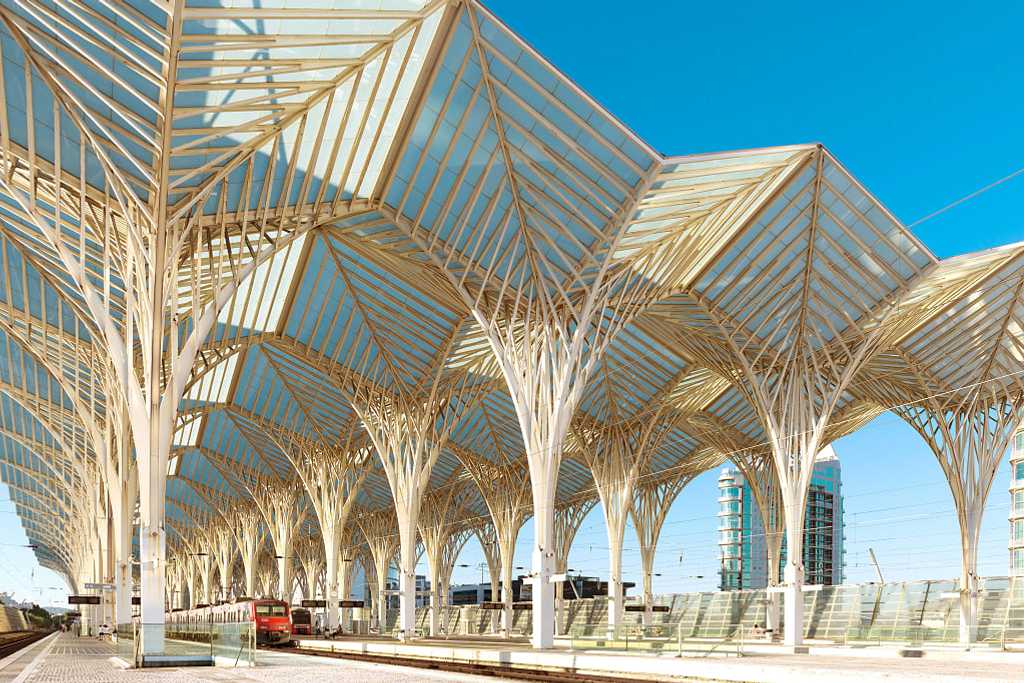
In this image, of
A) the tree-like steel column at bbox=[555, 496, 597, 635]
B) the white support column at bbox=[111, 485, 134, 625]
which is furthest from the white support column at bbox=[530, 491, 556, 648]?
the tree-like steel column at bbox=[555, 496, 597, 635]

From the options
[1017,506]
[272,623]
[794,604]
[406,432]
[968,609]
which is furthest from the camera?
[1017,506]

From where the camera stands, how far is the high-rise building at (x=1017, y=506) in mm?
112438

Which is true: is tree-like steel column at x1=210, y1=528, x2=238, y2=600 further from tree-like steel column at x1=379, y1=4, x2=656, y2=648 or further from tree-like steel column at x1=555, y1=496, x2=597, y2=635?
tree-like steel column at x1=379, y1=4, x2=656, y2=648

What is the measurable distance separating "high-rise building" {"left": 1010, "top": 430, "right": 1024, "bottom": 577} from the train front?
87314mm

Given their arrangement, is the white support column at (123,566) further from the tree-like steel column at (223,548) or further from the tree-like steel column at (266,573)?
the tree-like steel column at (266,573)

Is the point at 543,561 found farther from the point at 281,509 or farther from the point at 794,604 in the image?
the point at 281,509

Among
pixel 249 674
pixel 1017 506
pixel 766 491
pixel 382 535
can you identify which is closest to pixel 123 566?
pixel 249 674

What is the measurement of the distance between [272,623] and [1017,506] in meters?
91.1

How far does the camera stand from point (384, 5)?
26797 millimetres

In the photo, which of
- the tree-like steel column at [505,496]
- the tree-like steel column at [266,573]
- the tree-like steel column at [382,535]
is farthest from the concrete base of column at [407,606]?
the tree-like steel column at [266,573]

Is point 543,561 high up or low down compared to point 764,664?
up

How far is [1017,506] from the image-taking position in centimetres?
11406

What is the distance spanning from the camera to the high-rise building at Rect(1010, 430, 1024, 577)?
369 ft

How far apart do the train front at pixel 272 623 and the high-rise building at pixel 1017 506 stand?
8731cm
